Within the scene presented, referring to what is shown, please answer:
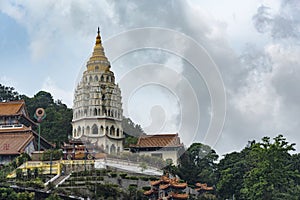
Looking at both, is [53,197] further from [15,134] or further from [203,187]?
[15,134]

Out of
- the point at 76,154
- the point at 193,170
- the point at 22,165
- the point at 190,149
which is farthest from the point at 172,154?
the point at 22,165

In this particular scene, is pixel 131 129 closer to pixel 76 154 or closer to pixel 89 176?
pixel 76 154

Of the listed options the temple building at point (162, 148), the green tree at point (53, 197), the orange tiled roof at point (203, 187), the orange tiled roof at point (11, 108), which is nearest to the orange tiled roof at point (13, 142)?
the orange tiled roof at point (11, 108)

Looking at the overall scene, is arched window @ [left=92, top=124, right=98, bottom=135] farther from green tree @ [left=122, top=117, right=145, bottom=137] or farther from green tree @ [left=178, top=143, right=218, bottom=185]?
green tree @ [left=178, top=143, right=218, bottom=185]

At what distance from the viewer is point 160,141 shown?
226 feet

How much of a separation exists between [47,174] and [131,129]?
22650 mm

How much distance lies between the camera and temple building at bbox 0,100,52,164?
59188 millimetres

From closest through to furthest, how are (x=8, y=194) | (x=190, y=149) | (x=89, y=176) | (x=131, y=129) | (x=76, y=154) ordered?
(x=8, y=194) < (x=89, y=176) < (x=76, y=154) < (x=190, y=149) < (x=131, y=129)

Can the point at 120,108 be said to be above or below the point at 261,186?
above

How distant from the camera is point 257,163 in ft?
183

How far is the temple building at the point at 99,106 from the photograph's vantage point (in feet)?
223

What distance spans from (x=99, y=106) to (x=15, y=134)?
9603 millimetres

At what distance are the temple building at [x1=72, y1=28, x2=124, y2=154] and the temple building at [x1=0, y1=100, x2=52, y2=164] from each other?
4301 millimetres

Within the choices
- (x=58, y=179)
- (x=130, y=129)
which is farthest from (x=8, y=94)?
(x=58, y=179)
